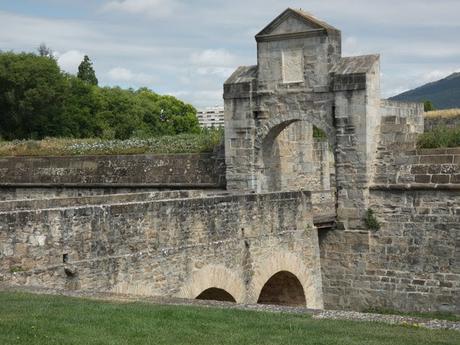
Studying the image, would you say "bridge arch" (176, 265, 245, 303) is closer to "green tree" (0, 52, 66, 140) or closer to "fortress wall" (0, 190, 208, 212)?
"fortress wall" (0, 190, 208, 212)

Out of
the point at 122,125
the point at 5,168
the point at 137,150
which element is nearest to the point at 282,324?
the point at 137,150

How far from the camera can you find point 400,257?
1927 cm

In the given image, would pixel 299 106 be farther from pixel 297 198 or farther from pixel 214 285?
pixel 214 285

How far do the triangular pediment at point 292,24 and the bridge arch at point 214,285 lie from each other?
7.62 meters

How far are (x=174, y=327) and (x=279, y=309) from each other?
164cm

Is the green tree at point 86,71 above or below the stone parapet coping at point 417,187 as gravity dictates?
above

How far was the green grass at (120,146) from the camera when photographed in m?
24.2

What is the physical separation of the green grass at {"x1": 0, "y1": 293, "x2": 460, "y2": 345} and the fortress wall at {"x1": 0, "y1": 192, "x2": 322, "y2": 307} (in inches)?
79.9

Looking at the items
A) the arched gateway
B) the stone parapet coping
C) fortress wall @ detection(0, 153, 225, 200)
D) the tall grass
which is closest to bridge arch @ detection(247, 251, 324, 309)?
the arched gateway

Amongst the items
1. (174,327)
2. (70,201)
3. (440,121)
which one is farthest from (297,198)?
(440,121)

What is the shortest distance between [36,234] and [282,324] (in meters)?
4.35

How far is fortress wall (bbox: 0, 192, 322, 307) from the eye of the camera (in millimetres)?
11305

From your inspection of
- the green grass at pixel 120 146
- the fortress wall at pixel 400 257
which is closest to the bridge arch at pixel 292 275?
the fortress wall at pixel 400 257

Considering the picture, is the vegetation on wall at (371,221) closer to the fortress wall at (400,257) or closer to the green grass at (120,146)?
the fortress wall at (400,257)
